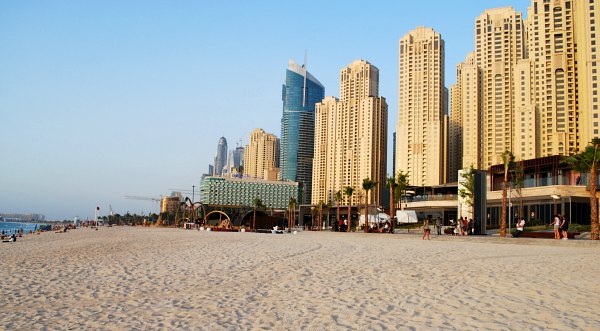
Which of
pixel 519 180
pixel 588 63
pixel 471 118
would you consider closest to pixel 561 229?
pixel 519 180

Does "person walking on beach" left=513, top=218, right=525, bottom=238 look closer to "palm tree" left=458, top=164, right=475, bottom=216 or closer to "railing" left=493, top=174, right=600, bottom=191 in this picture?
"railing" left=493, top=174, right=600, bottom=191

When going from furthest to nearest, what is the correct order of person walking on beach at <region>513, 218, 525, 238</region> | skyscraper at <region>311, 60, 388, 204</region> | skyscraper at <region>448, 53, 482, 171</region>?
skyscraper at <region>311, 60, 388, 204</region>
skyscraper at <region>448, 53, 482, 171</region>
person walking on beach at <region>513, 218, 525, 238</region>

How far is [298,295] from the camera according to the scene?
9719 millimetres

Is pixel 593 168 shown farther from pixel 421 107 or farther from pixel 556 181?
pixel 421 107

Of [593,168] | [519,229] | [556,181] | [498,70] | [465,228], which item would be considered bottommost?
[465,228]

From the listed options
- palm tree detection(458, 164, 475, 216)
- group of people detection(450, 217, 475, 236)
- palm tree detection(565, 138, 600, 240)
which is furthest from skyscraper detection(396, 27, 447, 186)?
palm tree detection(565, 138, 600, 240)

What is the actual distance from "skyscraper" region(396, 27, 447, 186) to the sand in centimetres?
10257

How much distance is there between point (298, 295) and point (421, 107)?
11710 centimetres

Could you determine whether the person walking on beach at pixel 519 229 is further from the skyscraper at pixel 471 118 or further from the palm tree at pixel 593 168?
the skyscraper at pixel 471 118

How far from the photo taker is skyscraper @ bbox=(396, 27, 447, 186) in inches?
4582

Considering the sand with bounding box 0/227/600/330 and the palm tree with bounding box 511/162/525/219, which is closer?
the sand with bounding box 0/227/600/330

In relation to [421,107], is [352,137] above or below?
below

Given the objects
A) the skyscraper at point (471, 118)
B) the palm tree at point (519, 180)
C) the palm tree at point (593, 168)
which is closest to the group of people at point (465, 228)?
the palm tree at point (593, 168)

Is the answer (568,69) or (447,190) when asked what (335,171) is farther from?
(568,69)
